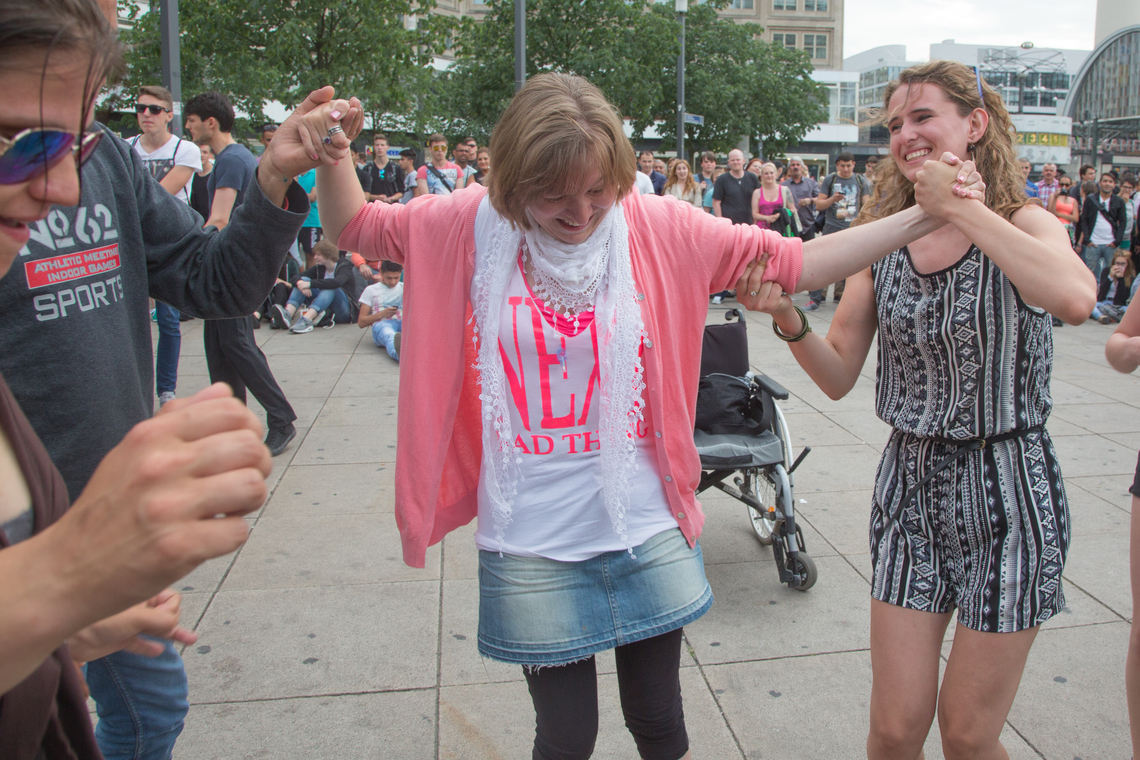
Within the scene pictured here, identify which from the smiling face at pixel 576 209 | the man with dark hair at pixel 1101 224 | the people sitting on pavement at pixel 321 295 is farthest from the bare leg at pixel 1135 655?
the man with dark hair at pixel 1101 224

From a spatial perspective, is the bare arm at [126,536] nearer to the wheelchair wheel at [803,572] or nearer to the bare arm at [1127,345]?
the bare arm at [1127,345]

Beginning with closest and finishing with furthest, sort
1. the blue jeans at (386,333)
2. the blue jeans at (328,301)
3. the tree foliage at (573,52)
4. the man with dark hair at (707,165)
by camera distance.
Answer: the blue jeans at (386,333) < the blue jeans at (328,301) < the man with dark hair at (707,165) < the tree foliage at (573,52)

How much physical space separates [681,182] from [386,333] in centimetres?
569

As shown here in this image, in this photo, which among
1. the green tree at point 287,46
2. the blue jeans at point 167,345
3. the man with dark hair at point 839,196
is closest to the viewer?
the blue jeans at point 167,345

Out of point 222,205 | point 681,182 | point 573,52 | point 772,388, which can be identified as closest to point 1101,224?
point 681,182

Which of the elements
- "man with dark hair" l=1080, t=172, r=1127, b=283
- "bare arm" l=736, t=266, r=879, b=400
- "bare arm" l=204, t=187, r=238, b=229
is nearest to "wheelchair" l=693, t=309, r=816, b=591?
"bare arm" l=736, t=266, r=879, b=400

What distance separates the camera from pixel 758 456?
3.82 meters

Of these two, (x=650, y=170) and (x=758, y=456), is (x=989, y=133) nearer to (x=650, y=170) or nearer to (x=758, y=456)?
(x=758, y=456)

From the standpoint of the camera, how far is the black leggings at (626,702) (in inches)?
78.8

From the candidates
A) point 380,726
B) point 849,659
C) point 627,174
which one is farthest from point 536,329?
point 849,659

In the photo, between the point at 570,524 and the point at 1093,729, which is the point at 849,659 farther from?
the point at 570,524

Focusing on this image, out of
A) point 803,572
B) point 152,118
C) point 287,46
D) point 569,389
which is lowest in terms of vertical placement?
point 803,572

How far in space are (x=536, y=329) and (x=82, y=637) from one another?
3.45 ft

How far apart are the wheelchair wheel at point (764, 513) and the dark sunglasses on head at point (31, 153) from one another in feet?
11.2
